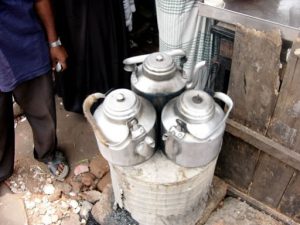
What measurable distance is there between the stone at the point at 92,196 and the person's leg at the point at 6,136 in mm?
559

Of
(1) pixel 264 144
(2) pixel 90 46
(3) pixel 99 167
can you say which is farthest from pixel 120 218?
(2) pixel 90 46

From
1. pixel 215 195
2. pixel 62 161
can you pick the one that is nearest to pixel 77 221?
pixel 62 161

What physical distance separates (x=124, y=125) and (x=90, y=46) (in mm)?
1147

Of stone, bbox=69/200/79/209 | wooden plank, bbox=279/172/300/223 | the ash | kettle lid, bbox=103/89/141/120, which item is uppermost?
kettle lid, bbox=103/89/141/120

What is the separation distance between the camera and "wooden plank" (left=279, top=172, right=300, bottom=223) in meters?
1.92

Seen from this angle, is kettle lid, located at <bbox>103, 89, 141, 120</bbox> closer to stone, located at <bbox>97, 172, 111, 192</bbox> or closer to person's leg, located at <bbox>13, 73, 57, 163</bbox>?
person's leg, located at <bbox>13, 73, 57, 163</bbox>

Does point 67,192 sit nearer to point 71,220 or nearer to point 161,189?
point 71,220

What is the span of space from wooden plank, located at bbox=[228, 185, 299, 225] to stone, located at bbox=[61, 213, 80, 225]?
1.02m

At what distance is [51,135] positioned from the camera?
2469mm

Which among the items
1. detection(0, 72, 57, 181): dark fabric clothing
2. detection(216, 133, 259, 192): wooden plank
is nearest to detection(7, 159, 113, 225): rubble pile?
detection(0, 72, 57, 181): dark fabric clothing

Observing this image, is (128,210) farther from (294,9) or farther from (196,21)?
(294,9)

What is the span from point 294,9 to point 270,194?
107cm

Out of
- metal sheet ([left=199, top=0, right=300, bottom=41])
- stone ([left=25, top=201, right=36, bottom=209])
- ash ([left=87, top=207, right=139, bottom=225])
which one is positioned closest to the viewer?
metal sheet ([left=199, top=0, right=300, bottom=41])

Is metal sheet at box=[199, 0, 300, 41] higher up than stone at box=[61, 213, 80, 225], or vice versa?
metal sheet at box=[199, 0, 300, 41]
